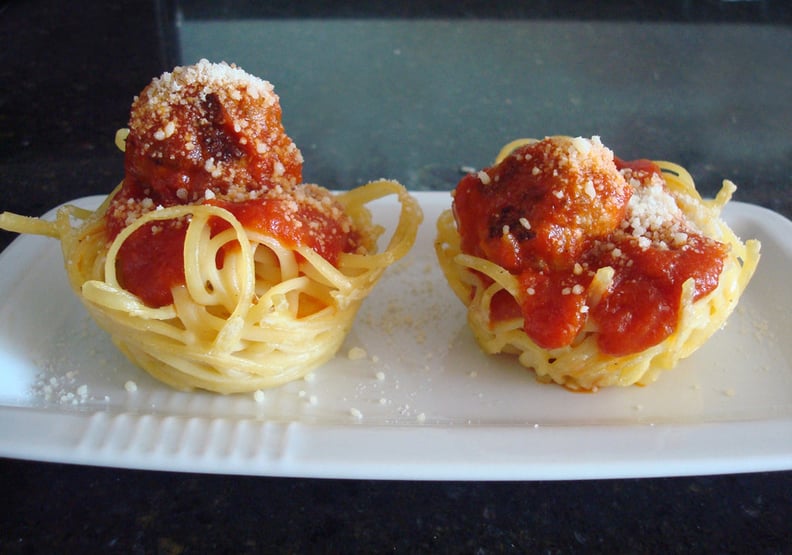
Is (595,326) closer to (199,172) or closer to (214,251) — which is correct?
(214,251)

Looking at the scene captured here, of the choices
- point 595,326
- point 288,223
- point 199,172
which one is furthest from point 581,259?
point 199,172

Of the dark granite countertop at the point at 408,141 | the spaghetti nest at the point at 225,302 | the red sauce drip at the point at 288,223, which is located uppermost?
the red sauce drip at the point at 288,223

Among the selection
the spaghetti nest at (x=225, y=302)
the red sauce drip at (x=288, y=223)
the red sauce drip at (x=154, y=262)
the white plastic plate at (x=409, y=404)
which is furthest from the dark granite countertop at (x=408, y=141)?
the red sauce drip at (x=288, y=223)

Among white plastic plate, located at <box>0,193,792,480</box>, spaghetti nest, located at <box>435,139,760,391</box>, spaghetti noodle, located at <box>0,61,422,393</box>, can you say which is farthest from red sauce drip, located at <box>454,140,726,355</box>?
spaghetti noodle, located at <box>0,61,422,393</box>

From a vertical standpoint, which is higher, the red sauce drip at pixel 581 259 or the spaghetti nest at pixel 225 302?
the red sauce drip at pixel 581 259

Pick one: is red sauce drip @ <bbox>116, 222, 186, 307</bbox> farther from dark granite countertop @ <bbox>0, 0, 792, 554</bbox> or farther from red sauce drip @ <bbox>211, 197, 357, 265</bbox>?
dark granite countertop @ <bbox>0, 0, 792, 554</bbox>

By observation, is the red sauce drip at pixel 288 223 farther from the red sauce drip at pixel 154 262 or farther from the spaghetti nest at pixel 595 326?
the spaghetti nest at pixel 595 326

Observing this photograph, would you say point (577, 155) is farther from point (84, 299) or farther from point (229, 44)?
point (229, 44)
